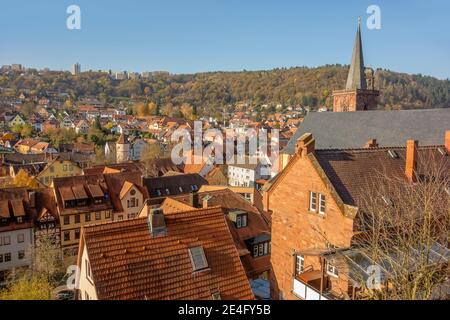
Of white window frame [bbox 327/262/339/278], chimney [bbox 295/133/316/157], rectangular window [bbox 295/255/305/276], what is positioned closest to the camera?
white window frame [bbox 327/262/339/278]

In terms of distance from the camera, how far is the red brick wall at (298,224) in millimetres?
14453

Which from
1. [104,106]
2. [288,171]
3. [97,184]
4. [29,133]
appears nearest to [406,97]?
[97,184]

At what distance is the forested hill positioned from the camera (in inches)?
4983

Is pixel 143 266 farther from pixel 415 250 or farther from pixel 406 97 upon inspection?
pixel 406 97

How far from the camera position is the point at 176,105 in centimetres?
17762

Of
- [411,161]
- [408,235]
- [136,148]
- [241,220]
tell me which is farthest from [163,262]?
[136,148]

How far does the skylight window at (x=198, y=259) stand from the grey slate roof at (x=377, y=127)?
2125cm

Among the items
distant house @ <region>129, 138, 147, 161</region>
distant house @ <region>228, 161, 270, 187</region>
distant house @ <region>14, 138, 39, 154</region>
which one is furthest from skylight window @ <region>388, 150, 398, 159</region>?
distant house @ <region>14, 138, 39, 154</region>

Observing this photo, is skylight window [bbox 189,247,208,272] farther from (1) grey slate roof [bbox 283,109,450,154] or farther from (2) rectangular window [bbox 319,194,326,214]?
(1) grey slate roof [bbox 283,109,450,154]

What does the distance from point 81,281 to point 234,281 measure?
242 inches

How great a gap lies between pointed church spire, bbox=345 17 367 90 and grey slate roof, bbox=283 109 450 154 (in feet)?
40.4

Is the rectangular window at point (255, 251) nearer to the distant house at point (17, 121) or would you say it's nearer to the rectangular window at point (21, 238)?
the rectangular window at point (21, 238)

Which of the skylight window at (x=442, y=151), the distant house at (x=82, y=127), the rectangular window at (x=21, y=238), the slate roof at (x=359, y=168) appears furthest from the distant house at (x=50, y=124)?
the skylight window at (x=442, y=151)

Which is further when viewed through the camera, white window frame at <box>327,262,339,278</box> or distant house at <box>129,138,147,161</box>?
distant house at <box>129,138,147,161</box>
